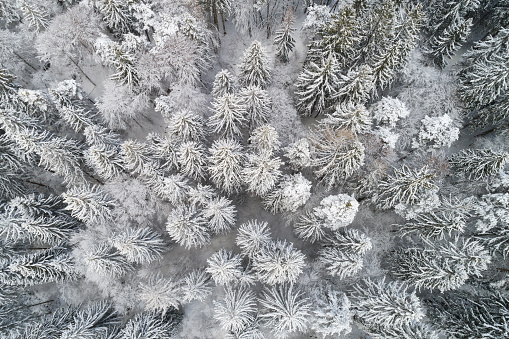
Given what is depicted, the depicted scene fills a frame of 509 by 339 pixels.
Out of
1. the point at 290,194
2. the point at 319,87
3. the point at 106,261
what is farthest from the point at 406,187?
the point at 106,261

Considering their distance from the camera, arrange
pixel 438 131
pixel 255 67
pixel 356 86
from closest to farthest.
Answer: pixel 356 86
pixel 255 67
pixel 438 131

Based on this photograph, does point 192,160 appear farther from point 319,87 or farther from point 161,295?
point 319,87

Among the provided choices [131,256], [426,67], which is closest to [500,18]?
[426,67]

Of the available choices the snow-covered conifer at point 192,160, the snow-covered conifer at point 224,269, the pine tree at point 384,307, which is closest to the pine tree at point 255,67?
the snow-covered conifer at point 192,160

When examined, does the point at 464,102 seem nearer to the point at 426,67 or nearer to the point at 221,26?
the point at 426,67

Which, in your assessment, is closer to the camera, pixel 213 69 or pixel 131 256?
pixel 131 256

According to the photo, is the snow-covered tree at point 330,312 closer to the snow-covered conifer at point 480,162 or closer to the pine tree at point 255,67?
the snow-covered conifer at point 480,162
